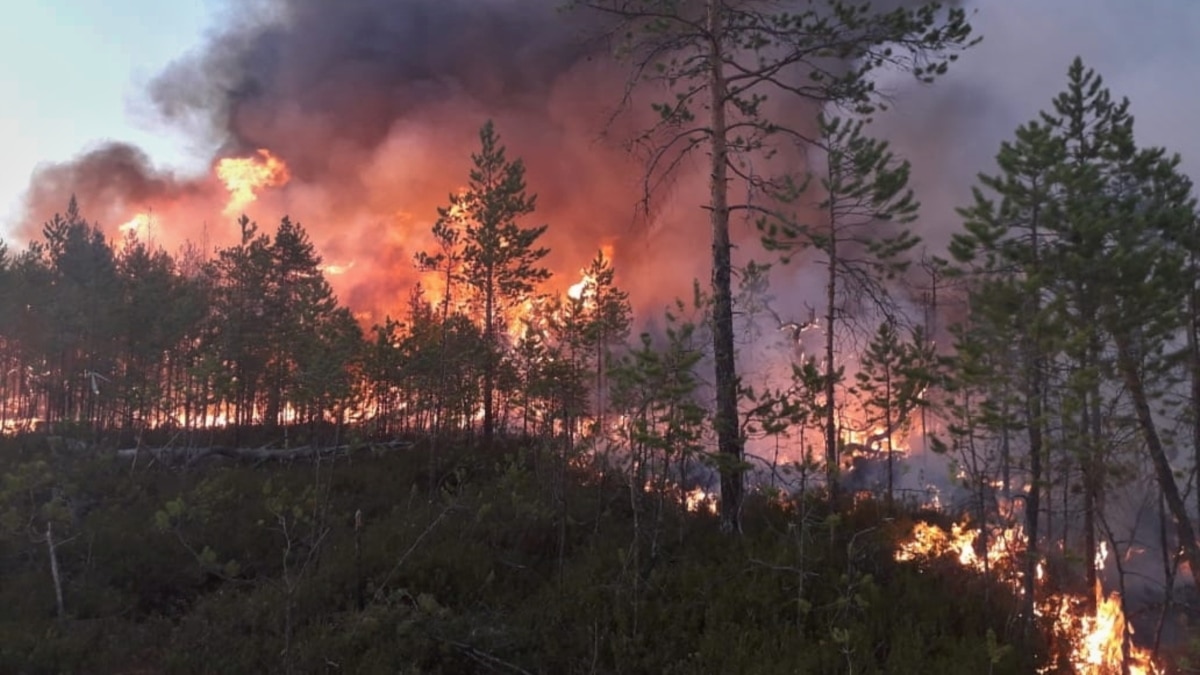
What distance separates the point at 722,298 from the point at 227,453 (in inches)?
671

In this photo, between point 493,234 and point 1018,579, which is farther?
point 493,234

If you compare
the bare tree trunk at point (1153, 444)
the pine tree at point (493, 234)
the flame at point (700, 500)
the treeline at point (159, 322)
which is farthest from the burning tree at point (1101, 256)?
the treeline at point (159, 322)

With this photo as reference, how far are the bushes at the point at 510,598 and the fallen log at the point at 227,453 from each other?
22.6 feet

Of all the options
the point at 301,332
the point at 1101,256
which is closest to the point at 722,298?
the point at 1101,256

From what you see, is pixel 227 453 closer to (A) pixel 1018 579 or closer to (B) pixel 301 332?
(B) pixel 301 332

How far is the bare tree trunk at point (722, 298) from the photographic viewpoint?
30.3 feet

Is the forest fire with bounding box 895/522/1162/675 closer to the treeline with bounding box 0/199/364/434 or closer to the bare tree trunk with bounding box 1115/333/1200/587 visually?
the bare tree trunk with bounding box 1115/333/1200/587

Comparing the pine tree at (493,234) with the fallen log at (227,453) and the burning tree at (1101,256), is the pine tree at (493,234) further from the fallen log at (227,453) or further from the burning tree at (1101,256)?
Result: the burning tree at (1101,256)

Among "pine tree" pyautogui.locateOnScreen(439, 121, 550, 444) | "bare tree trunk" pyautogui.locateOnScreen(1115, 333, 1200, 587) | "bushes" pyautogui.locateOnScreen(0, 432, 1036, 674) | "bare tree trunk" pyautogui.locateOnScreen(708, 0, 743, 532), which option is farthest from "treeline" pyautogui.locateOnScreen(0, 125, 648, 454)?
"bare tree trunk" pyautogui.locateOnScreen(1115, 333, 1200, 587)

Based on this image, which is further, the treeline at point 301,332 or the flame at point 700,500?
the treeline at point 301,332

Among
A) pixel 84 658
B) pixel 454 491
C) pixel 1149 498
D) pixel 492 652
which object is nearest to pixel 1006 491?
pixel 1149 498

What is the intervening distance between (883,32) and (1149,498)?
352 inches

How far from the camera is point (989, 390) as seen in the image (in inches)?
410

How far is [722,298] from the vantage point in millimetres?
10047
